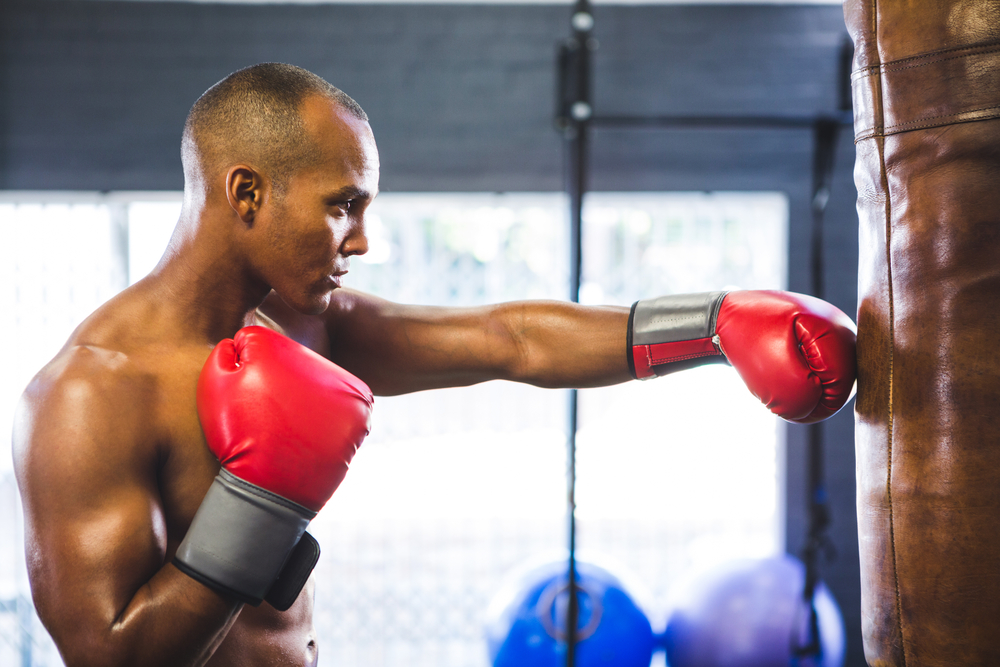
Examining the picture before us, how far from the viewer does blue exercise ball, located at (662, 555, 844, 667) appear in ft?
8.66

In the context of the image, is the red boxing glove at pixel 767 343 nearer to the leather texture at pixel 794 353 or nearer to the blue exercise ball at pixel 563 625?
the leather texture at pixel 794 353


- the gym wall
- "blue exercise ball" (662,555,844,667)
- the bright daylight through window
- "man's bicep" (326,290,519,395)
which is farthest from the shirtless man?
the gym wall

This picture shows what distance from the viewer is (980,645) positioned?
0.73 m

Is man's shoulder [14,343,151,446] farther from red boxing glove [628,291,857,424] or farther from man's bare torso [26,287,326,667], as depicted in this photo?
red boxing glove [628,291,857,424]

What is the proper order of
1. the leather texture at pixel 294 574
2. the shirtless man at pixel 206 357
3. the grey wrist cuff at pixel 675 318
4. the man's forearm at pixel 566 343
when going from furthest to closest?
the man's forearm at pixel 566 343, the grey wrist cuff at pixel 675 318, the leather texture at pixel 294 574, the shirtless man at pixel 206 357

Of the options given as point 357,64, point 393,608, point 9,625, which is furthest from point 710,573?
point 9,625

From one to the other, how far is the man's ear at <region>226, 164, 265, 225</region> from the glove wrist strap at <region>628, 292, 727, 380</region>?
24.0 inches

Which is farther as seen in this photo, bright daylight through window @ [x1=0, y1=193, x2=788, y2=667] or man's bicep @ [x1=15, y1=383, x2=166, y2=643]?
bright daylight through window @ [x1=0, y1=193, x2=788, y2=667]

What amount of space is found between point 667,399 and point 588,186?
1114mm

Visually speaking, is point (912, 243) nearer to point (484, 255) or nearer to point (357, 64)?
point (484, 255)

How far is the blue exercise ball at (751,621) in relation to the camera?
2641mm

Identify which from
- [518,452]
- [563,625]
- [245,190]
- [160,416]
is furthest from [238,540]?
[518,452]

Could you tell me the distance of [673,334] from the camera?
117 centimetres

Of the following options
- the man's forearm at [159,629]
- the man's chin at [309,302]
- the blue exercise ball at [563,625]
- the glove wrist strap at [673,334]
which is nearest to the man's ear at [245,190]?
the man's chin at [309,302]
